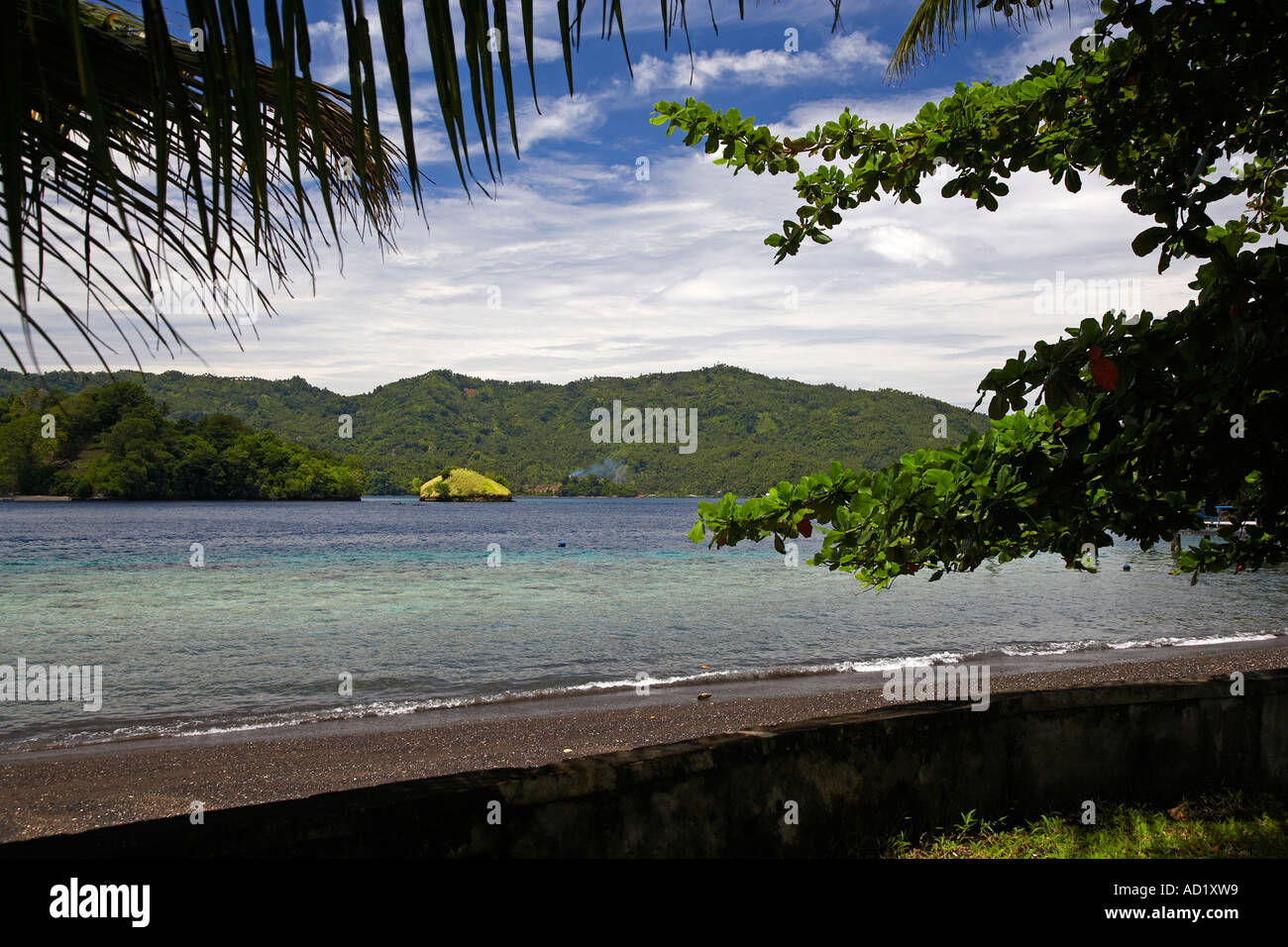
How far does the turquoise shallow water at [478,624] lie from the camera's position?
529 inches

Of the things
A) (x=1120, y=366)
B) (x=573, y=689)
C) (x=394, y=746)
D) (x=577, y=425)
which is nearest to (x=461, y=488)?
(x=577, y=425)

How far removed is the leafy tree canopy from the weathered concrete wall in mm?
1193

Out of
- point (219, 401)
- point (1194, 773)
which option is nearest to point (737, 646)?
point (1194, 773)

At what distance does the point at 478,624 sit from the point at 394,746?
10742 mm

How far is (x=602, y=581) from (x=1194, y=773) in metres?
27.0

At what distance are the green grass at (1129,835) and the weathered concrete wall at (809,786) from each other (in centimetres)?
11

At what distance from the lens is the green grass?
3.76 meters

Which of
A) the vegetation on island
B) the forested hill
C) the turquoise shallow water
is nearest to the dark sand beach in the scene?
the turquoise shallow water

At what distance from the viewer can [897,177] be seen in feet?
11.5

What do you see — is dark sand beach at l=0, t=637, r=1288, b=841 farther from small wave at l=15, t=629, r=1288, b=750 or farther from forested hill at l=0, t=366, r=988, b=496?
forested hill at l=0, t=366, r=988, b=496

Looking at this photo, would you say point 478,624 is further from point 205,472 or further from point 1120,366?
point 205,472

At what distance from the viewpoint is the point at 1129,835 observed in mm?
4008
